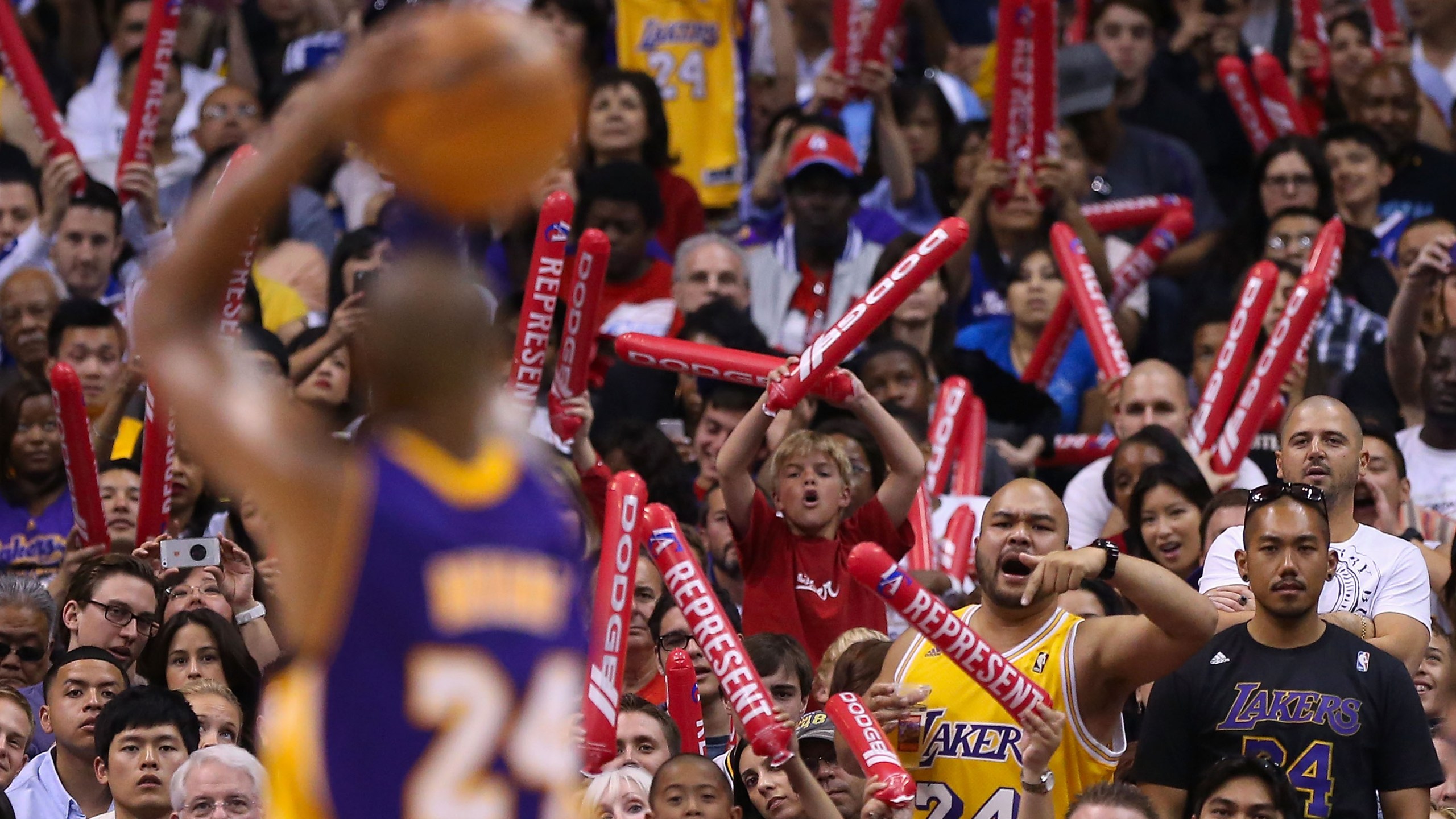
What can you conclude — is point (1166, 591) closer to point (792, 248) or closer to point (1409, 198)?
point (792, 248)

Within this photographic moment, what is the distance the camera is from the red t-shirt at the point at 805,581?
8227mm

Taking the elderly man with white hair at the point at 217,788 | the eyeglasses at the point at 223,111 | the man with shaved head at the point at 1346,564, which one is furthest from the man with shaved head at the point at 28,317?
the man with shaved head at the point at 1346,564

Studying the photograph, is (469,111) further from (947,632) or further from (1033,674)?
(1033,674)

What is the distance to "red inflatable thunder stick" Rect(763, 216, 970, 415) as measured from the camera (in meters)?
7.51

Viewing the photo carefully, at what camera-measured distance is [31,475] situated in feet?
30.7

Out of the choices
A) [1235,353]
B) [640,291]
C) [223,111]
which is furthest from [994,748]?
[223,111]

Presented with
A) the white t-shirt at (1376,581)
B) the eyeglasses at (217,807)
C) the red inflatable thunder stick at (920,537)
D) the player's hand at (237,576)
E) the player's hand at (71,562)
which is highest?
the white t-shirt at (1376,581)

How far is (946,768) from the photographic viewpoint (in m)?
6.64

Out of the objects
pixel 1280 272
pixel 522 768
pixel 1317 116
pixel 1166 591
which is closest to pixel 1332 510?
pixel 1166 591

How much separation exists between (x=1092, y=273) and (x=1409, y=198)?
2778 mm

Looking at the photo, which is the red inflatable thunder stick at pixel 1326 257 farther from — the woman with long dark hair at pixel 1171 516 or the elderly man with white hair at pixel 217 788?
the elderly man with white hair at pixel 217 788

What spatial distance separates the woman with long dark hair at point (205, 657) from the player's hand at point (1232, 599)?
3.26m

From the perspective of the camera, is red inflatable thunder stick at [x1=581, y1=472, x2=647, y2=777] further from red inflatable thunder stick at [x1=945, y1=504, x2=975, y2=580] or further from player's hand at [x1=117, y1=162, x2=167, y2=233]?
player's hand at [x1=117, y1=162, x2=167, y2=233]

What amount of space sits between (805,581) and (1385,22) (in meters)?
5.82
